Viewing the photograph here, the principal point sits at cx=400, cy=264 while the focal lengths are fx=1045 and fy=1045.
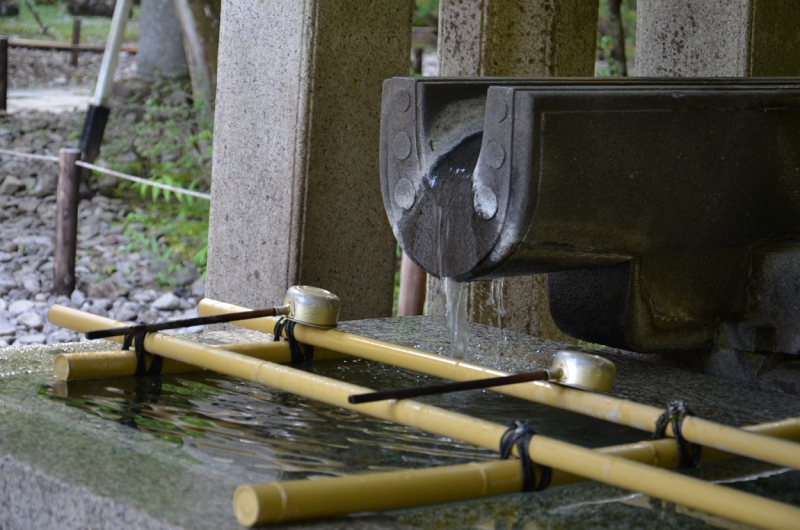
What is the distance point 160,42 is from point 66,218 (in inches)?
173

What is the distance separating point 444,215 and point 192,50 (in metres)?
7.67

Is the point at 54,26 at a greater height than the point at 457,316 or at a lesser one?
greater

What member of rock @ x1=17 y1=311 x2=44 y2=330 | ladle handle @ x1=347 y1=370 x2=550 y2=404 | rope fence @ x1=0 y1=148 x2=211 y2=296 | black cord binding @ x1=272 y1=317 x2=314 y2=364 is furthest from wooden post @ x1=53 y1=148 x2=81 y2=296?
ladle handle @ x1=347 y1=370 x2=550 y2=404

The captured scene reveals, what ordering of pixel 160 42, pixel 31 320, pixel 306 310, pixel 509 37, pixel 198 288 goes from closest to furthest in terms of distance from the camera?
pixel 306 310 → pixel 509 37 → pixel 31 320 → pixel 198 288 → pixel 160 42

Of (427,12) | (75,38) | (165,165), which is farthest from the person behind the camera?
(75,38)

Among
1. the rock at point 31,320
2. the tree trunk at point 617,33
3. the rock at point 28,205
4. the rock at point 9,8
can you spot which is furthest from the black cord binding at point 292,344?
the rock at point 9,8

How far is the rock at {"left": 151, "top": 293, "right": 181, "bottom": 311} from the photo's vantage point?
25.1 ft

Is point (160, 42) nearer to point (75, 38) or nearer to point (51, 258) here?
point (75, 38)

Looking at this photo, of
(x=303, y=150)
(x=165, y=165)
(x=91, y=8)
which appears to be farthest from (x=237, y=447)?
(x=91, y=8)

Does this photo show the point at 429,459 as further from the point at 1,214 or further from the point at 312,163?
the point at 1,214

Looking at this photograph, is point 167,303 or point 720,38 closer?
point 720,38

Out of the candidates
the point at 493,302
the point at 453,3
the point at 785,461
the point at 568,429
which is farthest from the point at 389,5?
the point at 785,461

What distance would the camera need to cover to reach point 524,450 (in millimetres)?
1662

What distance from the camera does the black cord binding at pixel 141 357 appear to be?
93.7 inches
